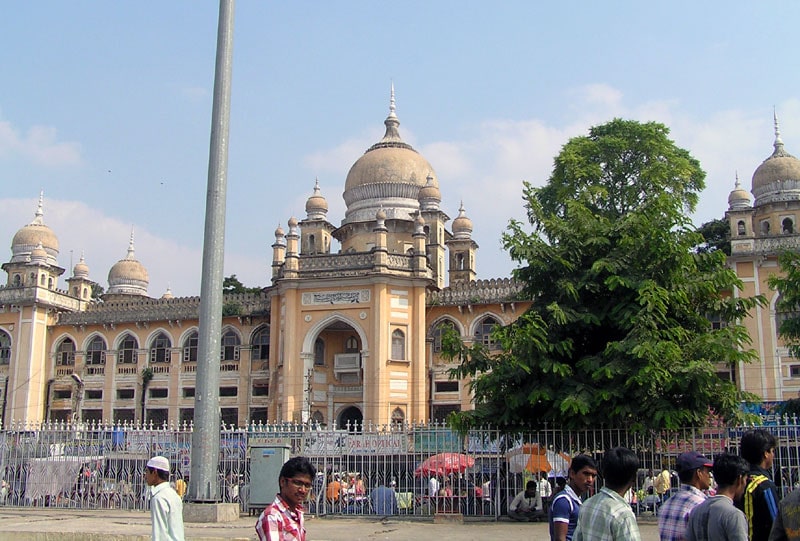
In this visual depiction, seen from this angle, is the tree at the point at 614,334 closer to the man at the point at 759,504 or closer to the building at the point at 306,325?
the man at the point at 759,504

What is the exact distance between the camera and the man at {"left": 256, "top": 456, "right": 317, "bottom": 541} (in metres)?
4.39

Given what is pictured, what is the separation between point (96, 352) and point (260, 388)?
7892 millimetres

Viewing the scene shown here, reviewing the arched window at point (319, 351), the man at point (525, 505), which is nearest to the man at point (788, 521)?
the man at point (525, 505)

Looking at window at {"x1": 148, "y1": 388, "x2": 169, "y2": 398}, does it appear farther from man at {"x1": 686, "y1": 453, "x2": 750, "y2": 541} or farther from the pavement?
man at {"x1": 686, "y1": 453, "x2": 750, "y2": 541}

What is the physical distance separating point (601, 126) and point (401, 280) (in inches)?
351

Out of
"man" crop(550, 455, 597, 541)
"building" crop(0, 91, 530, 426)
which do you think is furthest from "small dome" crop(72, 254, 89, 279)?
"man" crop(550, 455, 597, 541)

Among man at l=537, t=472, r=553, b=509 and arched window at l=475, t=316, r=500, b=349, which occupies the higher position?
arched window at l=475, t=316, r=500, b=349

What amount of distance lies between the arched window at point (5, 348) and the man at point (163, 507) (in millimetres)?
32517

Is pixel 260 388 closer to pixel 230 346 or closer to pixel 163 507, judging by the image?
pixel 230 346

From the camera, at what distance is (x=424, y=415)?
28.9m

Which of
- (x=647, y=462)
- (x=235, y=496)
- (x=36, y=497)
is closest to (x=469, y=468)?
(x=647, y=462)

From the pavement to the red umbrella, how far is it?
880 mm

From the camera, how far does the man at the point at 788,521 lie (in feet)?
13.4

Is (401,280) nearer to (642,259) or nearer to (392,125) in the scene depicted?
(392,125)
